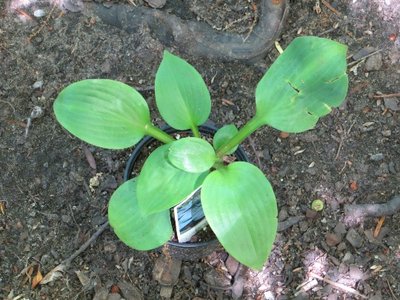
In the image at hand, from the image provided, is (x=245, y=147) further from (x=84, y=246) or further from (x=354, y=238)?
(x=84, y=246)

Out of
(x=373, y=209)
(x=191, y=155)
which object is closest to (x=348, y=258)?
(x=373, y=209)

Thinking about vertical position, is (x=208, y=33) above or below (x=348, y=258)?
above

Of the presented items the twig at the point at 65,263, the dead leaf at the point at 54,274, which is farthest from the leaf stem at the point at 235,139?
the dead leaf at the point at 54,274

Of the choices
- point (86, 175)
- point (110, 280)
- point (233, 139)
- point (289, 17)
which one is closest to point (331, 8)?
point (289, 17)

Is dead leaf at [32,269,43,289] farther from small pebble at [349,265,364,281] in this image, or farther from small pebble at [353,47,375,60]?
small pebble at [353,47,375,60]

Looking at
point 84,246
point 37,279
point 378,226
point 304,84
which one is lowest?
point 37,279

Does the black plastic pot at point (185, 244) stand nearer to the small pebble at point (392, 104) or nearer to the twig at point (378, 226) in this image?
the twig at point (378, 226)
